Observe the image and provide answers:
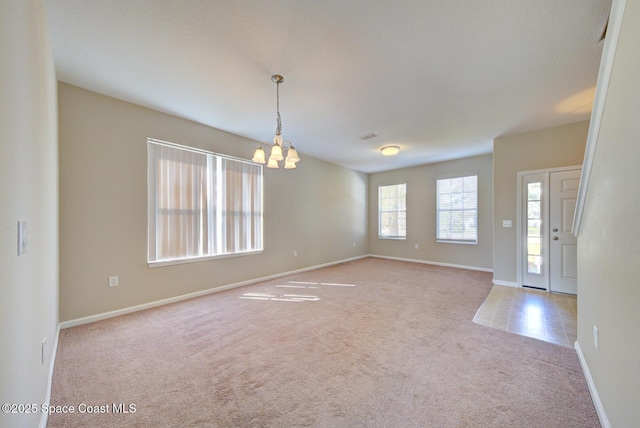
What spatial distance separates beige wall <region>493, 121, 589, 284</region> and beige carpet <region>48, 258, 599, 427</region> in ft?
5.66

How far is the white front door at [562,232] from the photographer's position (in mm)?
3752

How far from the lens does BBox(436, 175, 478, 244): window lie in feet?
Result: 19.0

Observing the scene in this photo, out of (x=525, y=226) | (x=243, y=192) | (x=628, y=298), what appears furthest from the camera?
(x=243, y=192)

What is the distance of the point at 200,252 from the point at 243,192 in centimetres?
126

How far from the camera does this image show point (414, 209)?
6.74 m

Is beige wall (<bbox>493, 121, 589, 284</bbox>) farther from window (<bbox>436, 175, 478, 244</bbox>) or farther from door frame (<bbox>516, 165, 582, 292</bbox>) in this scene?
window (<bbox>436, 175, 478, 244</bbox>)

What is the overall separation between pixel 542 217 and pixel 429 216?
257 cm

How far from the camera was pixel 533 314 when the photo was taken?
305 cm

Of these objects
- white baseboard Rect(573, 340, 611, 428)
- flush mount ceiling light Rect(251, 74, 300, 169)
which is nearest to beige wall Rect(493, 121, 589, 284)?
white baseboard Rect(573, 340, 611, 428)

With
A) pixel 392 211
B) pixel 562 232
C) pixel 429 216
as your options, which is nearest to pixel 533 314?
pixel 562 232

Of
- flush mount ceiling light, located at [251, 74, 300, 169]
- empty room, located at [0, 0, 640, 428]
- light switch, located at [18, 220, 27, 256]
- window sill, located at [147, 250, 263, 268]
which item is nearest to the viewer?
light switch, located at [18, 220, 27, 256]

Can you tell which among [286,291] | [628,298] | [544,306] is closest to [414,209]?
[544,306]

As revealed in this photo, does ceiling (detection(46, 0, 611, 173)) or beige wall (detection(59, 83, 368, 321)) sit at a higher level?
ceiling (detection(46, 0, 611, 173))

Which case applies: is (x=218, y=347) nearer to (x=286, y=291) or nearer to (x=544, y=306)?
(x=286, y=291)
